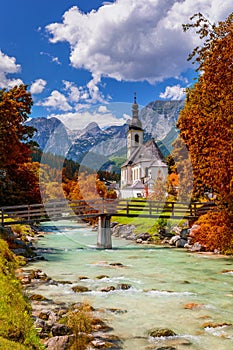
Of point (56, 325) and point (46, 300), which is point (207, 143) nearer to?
point (46, 300)

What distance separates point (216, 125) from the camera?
15.4 metres

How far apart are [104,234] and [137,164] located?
7230 mm

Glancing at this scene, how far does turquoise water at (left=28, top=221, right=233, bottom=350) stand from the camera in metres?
8.58

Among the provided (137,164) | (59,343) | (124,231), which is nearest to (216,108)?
(59,343)

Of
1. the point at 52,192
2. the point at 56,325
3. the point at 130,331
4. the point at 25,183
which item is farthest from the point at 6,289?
the point at 52,192

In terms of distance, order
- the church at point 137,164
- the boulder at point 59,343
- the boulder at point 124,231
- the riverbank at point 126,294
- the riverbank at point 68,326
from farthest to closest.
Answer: the boulder at point 124,231
the church at point 137,164
the riverbank at point 126,294
the riverbank at point 68,326
the boulder at point 59,343

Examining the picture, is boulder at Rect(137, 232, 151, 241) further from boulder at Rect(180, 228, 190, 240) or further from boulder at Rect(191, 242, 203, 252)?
boulder at Rect(191, 242, 203, 252)

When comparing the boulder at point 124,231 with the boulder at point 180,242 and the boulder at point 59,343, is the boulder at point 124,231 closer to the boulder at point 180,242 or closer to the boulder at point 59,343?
the boulder at point 180,242

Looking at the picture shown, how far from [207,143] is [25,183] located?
1700 cm

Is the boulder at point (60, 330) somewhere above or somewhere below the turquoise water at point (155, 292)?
above

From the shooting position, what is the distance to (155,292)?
42.4 feet

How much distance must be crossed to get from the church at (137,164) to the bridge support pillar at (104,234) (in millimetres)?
3658

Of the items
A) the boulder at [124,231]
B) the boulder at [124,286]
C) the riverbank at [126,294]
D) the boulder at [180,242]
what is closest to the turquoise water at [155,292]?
the riverbank at [126,294]

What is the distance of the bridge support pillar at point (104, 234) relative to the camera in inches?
1046
